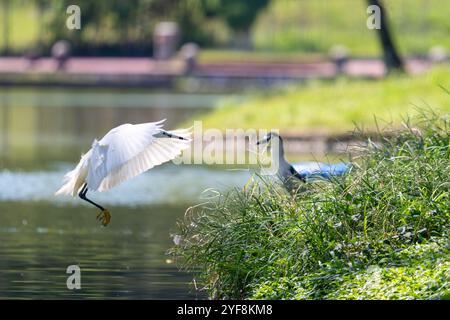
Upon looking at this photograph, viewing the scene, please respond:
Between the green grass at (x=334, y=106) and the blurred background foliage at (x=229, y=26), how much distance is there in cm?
3836

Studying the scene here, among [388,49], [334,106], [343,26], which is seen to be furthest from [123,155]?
[343,26]

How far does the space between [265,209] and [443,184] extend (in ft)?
5.65

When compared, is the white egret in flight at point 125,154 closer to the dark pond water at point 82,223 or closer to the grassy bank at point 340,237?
the grassy bank at point 340,237

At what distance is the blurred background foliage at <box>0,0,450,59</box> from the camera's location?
77.4 m

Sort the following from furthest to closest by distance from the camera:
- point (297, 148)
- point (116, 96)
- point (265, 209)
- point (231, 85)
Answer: point (231, 85) < point (116, 96) < point (297, 148) < point (265, 209)

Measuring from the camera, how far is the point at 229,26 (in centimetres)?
8050

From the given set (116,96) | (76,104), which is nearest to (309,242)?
(76,104)

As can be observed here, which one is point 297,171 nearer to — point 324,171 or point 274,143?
point 324,171

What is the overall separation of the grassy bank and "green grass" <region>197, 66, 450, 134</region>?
17.3 meters

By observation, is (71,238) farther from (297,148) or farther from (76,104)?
(76,104)

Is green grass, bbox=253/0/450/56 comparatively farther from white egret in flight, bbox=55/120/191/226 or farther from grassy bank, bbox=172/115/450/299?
grassy bank, bbox=172/115/450/299

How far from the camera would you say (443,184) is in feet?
40.9

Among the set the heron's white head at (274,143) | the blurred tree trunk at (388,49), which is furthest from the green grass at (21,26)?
the heron's white head at (274,143)

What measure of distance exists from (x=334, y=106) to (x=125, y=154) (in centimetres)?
2038
